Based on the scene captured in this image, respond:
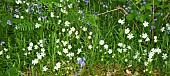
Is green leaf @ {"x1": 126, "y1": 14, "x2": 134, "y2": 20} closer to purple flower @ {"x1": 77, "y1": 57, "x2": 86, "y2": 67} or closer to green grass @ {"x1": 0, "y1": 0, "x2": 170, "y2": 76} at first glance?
green grass @ {"x1": 0, "y1": 0, "x2": 170, "y2": 76}

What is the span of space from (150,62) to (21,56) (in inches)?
46.4

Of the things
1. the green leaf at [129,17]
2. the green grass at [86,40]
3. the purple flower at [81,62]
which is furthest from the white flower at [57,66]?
the green leaf at [129,17]

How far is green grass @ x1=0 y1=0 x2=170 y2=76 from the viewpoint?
3408 mm

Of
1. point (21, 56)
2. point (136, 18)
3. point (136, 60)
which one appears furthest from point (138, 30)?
point (21, 56)

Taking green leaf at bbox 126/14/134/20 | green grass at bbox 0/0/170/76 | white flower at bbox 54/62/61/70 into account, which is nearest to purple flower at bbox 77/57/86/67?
green grass at bbox 0/0/170/76

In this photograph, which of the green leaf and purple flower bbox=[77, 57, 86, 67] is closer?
purple flower bbox=[77, 57, 86, 67]

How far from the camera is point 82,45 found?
3.68m

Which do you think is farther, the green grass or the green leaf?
the green leaf

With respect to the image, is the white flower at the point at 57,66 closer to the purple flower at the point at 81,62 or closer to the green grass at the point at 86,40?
the green grass at the point at 86,40

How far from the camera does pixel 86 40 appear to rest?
372cm

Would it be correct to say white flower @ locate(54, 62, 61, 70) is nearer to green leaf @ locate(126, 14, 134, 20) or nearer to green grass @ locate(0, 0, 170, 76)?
green grass @ locate(0, 0, 170, 76)

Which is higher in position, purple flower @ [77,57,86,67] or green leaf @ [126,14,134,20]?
green leaf @ [126,14,134,20]

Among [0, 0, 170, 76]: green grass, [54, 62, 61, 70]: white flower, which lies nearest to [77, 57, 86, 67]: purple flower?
[0, 0, 170, 76]: green grass

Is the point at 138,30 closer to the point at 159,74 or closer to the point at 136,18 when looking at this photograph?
the point at 136,18
